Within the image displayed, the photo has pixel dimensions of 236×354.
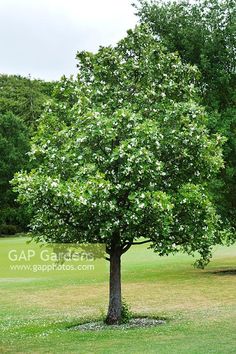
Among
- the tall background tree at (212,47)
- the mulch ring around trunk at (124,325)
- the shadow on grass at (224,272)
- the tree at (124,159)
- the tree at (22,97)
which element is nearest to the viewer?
the tree at (124,159)

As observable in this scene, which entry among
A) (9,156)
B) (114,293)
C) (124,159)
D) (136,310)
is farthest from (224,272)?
(9,156)

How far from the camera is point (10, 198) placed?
87062 millimetres

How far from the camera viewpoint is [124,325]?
68.8 ft

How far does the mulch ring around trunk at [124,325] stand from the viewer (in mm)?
20641

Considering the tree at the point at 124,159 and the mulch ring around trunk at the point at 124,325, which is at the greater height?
the tree at the point at 124,159

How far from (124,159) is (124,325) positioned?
571cm

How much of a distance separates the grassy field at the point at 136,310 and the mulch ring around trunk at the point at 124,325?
1.54ft

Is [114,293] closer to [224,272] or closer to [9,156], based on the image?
[224,272]

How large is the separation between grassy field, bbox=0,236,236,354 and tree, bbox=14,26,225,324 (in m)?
2.54

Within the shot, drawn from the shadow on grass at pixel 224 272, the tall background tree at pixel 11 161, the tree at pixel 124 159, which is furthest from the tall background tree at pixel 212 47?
the tall background tree at pixel 11 161

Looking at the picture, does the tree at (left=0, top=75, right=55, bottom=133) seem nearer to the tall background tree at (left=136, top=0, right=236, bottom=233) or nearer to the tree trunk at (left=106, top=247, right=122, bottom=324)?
the tall background tree at (left=136, top=0, right=236, bottom=233)

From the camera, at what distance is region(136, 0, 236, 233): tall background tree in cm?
3553

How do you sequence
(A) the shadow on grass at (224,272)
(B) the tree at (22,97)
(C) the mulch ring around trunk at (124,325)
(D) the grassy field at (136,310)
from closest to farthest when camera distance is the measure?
(D) the grassy field at (136,310)
(C) the mulch ring around trunk at (124,325)
(A) the shadow on grass at (224,272)
(B) the tree at (22,97)

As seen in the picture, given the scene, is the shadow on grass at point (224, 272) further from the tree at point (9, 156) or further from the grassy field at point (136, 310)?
the tree at point (9, 156)
